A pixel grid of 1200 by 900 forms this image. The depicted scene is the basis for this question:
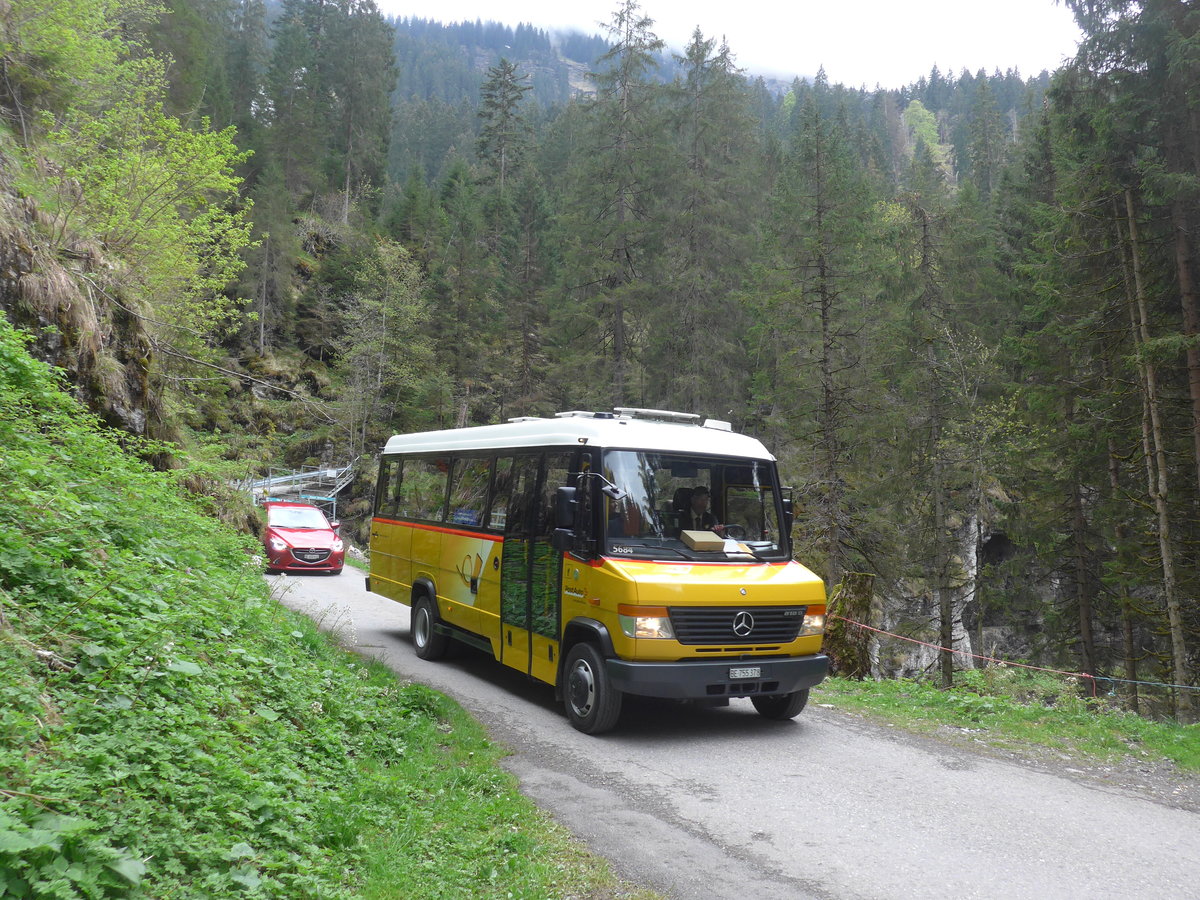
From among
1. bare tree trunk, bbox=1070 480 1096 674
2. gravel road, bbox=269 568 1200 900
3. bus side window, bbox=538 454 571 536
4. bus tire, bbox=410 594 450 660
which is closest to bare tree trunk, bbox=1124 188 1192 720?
bare tree trunk, bbox=1070 480 1096 674

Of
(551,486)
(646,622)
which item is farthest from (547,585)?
(646,622)

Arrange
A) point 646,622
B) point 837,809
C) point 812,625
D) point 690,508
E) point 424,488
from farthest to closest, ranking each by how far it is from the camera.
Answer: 1. point 424,488
2. point 690,508
3. point 812,625
4. point 646,622
5. point 837,809

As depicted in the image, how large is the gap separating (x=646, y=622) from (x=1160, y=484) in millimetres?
12581

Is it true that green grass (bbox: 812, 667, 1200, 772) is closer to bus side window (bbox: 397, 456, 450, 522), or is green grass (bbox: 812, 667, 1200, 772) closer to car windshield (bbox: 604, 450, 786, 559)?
car windshield (bbox: 604, 450, 786, 559)

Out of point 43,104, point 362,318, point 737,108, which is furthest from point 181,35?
point 43,104

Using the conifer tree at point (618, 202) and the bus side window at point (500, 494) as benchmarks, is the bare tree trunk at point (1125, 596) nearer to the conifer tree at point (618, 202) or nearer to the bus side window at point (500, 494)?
the bus side window at point (500, 494)

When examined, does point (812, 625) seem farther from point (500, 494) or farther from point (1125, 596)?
point (1125, 596)

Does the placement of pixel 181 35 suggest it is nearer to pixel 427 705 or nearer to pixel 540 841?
pixel 427 705

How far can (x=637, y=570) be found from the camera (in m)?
7.12

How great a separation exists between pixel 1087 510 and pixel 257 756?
22.7 metres

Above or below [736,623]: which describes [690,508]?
above

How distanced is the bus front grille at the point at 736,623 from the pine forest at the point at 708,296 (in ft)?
18.4

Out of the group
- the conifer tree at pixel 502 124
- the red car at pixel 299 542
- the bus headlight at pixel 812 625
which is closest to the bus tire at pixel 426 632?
the bus headlight at pixel 812 625

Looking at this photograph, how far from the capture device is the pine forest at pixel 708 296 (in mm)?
13453
